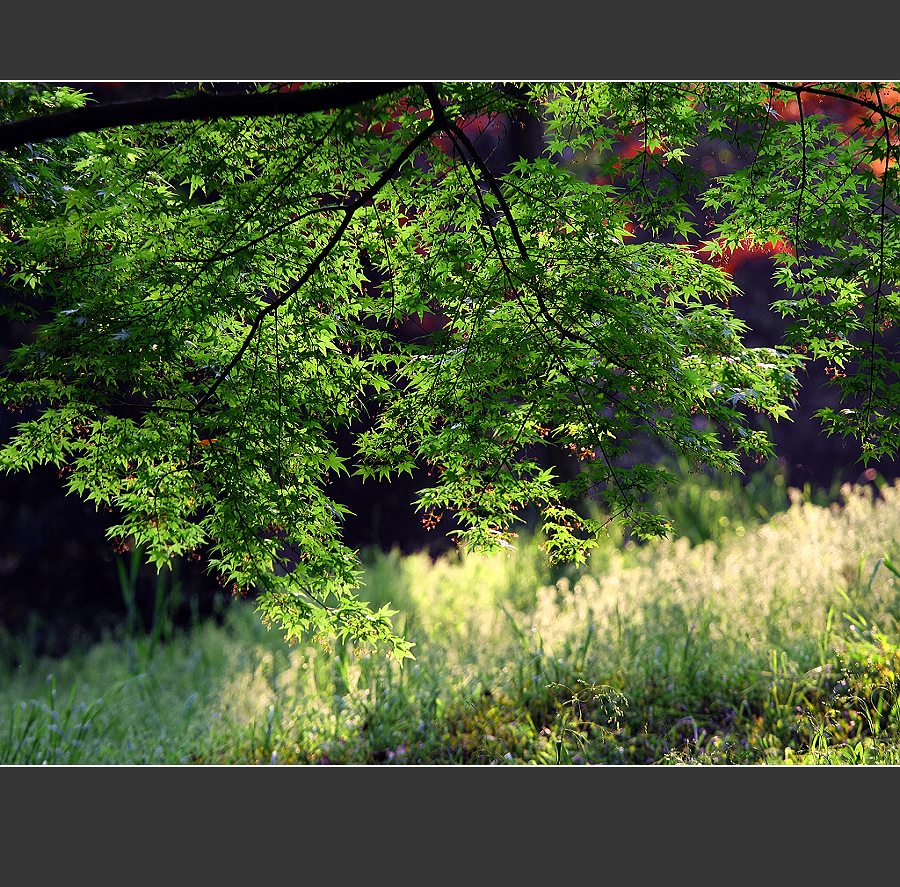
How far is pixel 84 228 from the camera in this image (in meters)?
3.21

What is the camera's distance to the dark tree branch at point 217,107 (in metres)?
3.08

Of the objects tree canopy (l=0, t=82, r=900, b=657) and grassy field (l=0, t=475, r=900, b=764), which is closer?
tree canopy (l=0, t=82, r=900, b=657)

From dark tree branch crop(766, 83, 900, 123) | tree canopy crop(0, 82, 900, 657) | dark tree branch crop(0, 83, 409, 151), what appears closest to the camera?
dark tree branch crop(0, 83, 409, 151)

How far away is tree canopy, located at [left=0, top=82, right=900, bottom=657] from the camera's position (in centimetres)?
319

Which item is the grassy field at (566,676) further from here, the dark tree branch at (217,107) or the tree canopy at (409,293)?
the dark tree branch at (217,107)

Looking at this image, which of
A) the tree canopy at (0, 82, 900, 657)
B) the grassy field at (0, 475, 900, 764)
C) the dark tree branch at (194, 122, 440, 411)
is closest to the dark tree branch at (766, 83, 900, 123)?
the tree canopy at (0, 82, 900, 657)

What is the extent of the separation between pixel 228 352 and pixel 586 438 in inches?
52.1

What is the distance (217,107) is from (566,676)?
99.1 inches

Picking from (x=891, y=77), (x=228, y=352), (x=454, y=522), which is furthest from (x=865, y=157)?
(x=228, y=352)

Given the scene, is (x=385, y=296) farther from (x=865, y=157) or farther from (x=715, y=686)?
(x=715, y=686)

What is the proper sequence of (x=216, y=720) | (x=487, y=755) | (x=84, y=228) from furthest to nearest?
(x=216, y=720) < (x=487, y=755) < (x=84, y=228)

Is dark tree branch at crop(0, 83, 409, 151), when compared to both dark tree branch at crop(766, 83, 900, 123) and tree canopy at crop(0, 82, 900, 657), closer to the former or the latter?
tree canopy at crop(0, 82, 900, 657)

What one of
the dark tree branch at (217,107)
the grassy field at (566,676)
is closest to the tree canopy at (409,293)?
the dark tree branch at (217,107)

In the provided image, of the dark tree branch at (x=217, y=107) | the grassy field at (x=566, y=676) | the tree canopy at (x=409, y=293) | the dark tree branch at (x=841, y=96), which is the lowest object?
the grassy field at (x=566, y=676)
